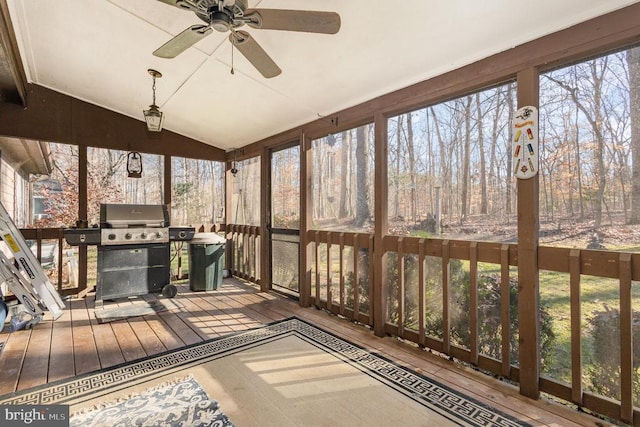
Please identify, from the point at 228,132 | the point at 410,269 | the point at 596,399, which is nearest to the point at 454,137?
the point at 410,269

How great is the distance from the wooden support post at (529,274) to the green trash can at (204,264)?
12.7 ft

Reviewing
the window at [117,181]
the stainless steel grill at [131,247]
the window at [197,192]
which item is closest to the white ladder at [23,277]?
the stainless steel grill at [131,247]

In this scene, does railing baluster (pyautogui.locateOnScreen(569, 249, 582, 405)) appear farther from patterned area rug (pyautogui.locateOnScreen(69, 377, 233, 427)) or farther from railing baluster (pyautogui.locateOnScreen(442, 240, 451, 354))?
patterned area rug (pyautogui.locateOnScreen(69, 377, 233, 427))

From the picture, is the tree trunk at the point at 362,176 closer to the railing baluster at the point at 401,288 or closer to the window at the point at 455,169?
the window at the point at 455,169

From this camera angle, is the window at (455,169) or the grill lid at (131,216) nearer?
the window at (455,169)

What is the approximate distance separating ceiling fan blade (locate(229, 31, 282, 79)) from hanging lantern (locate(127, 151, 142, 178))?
11.5ft

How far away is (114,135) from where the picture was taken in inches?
175

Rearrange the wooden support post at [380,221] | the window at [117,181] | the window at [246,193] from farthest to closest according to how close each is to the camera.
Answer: the window at [246,193], the window at [117,181], the wooden support post at [380,221]

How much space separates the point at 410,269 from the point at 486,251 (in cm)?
71

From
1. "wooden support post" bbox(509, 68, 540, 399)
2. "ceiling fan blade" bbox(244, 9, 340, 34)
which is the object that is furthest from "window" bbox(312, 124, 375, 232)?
"ceiling fan blade" bbox(244, 9, 340, 34)

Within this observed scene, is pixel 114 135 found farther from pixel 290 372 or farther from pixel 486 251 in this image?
pixel 486 251

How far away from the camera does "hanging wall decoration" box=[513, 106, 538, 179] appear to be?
2.03 metres

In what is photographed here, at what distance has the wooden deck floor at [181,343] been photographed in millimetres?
2025

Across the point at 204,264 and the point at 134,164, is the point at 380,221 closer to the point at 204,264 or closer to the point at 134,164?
the point at 204,264
